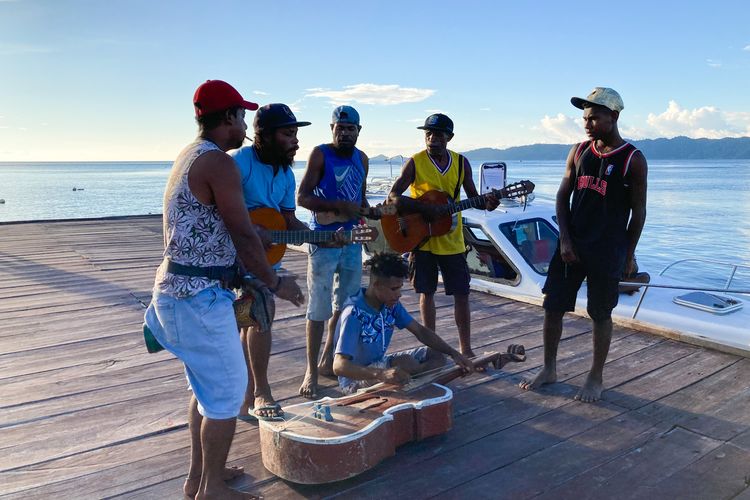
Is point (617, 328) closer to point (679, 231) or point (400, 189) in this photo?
point (400, 189)

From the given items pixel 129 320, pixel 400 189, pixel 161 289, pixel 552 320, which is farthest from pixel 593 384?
pixel 129 320

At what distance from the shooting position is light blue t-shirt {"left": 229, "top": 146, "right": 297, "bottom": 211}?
137 inches

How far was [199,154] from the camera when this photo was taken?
92.7 inches

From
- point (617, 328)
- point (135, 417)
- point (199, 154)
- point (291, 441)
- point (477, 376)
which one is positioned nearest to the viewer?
point (199, 154)

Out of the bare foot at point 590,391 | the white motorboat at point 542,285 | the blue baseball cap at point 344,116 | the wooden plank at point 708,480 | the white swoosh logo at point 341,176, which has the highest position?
the blue baseball cap at point 344,116

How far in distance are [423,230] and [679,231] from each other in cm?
2802

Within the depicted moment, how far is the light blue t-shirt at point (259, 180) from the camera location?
11.4 ft

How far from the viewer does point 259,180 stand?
11.5ft

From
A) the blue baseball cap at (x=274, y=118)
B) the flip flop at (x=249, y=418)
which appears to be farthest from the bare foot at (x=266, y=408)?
the blue baseball cap at (x=274, y=118)

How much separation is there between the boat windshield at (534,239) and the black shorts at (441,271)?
2.16m

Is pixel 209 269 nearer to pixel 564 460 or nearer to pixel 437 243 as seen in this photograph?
pixel 564 460

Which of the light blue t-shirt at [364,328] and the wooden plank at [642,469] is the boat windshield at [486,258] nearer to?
the light blue t-shirt at [364,328]

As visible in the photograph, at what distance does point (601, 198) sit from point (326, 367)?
7.72 ft

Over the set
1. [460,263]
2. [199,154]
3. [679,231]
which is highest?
[199,154]
